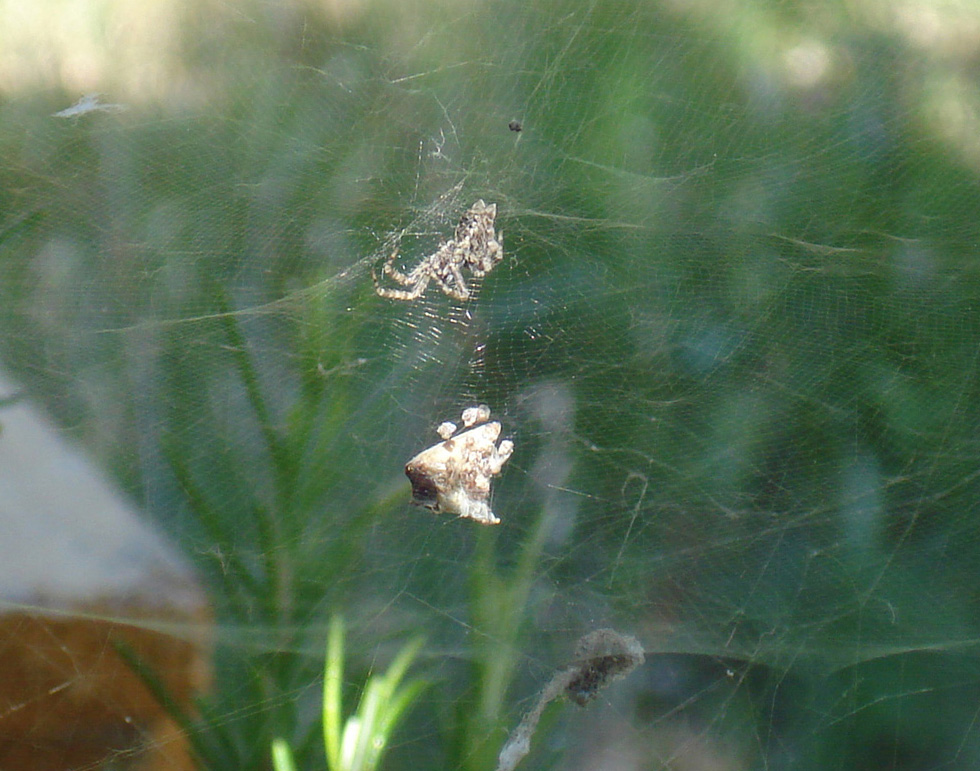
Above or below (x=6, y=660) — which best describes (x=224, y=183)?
above

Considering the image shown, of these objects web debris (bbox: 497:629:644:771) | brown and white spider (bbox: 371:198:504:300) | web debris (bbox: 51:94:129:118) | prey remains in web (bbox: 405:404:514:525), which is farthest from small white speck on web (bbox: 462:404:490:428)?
web debris (bbox: 51:94:129:118)

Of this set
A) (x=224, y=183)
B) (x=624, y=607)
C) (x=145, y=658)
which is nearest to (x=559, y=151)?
(x=224, y=183)

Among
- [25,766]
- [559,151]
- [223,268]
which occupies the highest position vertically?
[559,151]

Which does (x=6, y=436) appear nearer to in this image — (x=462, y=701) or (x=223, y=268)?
(x=223, y=268)

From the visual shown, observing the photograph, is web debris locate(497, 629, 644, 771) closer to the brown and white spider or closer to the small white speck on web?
the small white speck on web

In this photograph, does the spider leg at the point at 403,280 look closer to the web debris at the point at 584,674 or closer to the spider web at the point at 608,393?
the spider web at the point at 608,393
